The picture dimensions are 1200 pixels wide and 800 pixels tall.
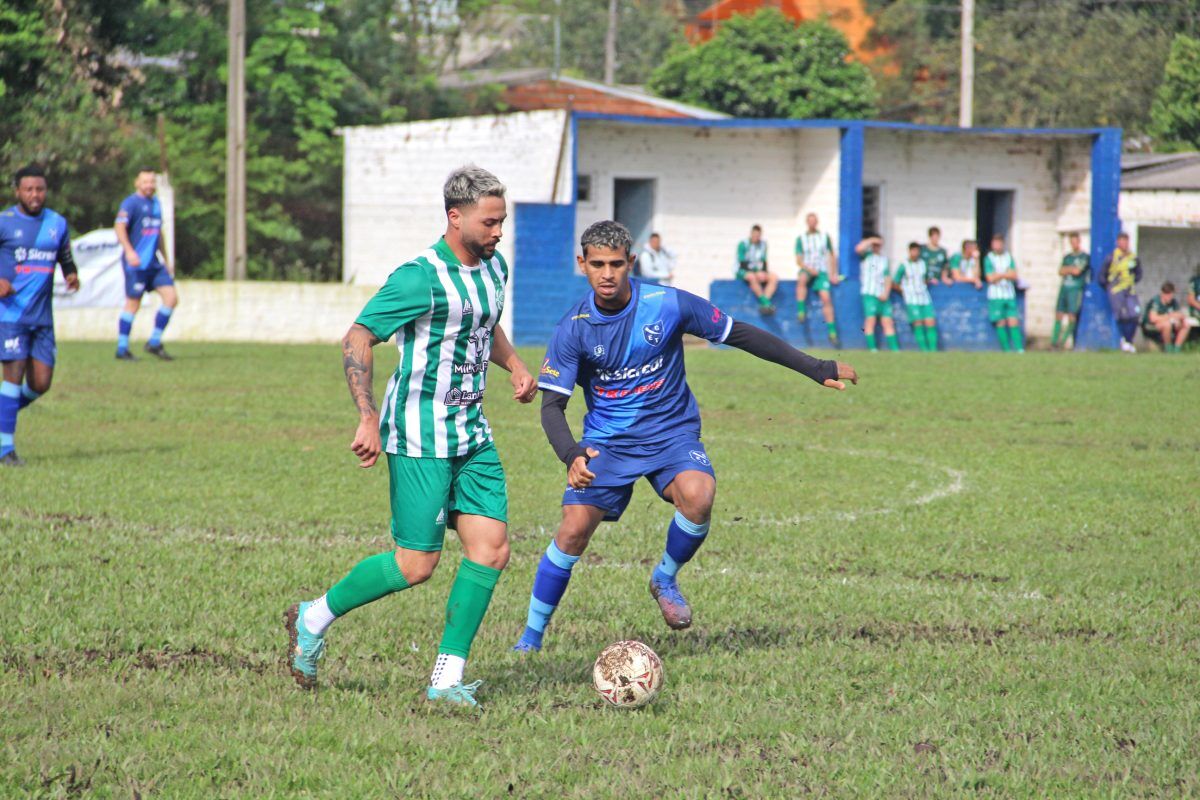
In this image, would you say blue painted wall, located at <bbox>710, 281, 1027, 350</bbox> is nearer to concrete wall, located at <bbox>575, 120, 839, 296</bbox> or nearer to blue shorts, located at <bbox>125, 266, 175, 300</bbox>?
concrete wall, located at <bbox>575, 120, 839, 296</bbox>

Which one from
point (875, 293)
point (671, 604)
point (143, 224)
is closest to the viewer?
point (671, 604)

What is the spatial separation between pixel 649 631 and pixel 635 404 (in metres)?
0.93

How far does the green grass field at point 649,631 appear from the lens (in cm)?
428

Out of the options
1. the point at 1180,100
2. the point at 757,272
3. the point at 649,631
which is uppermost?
the point at 1180,100

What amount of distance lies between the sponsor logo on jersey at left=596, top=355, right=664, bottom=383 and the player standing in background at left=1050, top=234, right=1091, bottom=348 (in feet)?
76.5

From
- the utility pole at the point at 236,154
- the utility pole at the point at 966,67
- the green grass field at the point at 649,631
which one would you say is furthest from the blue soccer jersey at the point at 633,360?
the utility pole at the point at 966,67

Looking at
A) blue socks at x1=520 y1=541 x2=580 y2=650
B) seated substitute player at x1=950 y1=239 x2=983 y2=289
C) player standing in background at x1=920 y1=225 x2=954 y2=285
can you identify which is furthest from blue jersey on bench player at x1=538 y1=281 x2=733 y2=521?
seated substitute player at x1=950 y1=239 x2=983 y2=289

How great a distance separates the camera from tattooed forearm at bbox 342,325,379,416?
187 inches

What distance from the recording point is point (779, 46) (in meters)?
45.5

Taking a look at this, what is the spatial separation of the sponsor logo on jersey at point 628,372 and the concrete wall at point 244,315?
18849 millimetres

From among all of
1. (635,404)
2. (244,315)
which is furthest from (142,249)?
(635,404)

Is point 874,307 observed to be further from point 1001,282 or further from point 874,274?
point 1001,282

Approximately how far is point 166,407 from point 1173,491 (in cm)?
894

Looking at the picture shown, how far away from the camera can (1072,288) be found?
91.4ft
